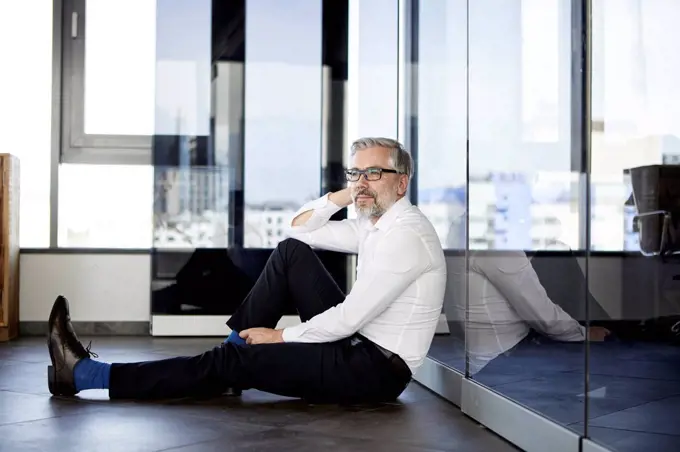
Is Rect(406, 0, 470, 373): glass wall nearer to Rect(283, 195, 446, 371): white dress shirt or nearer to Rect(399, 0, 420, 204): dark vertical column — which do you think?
Rect(399, 0, 420, 204): dark vertical column

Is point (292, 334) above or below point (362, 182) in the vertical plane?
below

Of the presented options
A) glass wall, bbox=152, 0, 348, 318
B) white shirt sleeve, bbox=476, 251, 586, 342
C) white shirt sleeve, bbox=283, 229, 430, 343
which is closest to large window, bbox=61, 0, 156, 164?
glass wall, bbox=152, 0, 348, 318

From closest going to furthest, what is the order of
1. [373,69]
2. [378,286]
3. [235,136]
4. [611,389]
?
[611,389], [378,286], [373,69], [235,136]

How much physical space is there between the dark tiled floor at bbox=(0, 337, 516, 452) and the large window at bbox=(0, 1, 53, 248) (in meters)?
2.67

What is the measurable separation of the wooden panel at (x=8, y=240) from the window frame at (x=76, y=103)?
49 centimetres

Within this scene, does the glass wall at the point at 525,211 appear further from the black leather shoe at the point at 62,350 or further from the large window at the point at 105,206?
the large window at the point at 105,206

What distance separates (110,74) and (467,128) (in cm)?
356

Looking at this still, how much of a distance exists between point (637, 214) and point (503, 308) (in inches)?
47.1

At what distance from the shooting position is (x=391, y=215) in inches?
141

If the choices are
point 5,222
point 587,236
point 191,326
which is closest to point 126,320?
point 191,326

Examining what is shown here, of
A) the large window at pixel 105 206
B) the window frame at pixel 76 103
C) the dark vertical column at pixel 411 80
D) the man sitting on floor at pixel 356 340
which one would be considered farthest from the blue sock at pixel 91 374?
the window frame at pixel 76 103

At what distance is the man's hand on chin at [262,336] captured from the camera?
3.58 m

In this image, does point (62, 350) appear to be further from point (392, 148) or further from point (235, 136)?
point (235, 136)

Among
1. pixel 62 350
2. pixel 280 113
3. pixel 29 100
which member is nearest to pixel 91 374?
pixel 62 350
